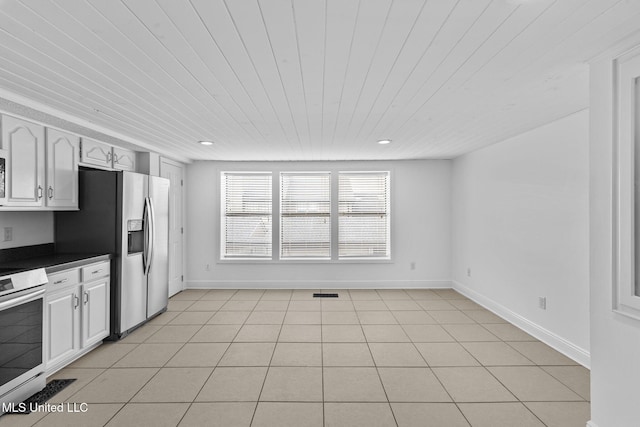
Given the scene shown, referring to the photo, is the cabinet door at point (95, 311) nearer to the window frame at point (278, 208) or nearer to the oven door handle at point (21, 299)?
the oven door handle at point (21, 299)

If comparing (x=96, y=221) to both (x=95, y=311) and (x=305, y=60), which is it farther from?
(x=305, y=60)

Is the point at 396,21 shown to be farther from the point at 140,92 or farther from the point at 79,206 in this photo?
the point at 79,206

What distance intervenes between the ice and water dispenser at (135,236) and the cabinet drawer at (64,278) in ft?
2.31

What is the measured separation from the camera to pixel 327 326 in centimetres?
406

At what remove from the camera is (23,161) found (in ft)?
9.36

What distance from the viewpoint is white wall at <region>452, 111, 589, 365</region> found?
3.09 m

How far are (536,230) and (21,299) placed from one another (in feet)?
16.0

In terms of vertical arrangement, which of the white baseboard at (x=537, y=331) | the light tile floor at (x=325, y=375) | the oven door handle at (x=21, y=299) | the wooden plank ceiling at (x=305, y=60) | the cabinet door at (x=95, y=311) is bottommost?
the light tile floor at (x=325, y=375)

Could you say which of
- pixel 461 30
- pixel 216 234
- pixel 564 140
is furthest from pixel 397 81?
pixel 216 234

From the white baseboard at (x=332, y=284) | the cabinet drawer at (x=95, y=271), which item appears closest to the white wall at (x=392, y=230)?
the white baseboard at (x=332, y=284)

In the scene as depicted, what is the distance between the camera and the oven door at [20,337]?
90.1 inches

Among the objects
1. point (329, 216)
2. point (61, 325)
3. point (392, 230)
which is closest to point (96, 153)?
point (61, 325)

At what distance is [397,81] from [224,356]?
2.96 metres

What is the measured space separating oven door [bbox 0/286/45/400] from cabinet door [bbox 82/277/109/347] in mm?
555
